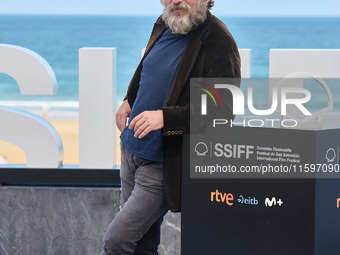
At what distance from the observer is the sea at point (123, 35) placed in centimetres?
2442

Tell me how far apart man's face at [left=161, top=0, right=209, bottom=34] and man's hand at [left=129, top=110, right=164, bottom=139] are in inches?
13.8

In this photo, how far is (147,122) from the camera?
77.8 inches

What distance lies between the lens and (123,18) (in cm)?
3538

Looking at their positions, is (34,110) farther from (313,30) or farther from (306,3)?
(306,3)

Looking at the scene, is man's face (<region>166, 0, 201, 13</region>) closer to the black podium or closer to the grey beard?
the grey beard

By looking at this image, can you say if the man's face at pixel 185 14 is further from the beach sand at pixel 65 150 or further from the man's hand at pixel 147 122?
the beach sand at pixel 65 150

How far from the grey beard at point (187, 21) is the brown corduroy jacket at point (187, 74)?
0.03 metres

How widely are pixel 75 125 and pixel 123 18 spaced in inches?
962

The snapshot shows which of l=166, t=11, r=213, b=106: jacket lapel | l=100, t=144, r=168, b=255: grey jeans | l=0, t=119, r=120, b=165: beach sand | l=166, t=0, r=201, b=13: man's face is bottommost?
l=0, t=119, r=120, b=165: beach sand

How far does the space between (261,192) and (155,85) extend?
A: 62 centimetres

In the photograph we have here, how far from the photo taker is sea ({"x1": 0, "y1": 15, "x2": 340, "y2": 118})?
24.4 m

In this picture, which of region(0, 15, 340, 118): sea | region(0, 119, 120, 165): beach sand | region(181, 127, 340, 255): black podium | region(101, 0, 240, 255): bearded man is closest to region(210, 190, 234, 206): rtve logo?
region(181, 127, 340, 255): black podium

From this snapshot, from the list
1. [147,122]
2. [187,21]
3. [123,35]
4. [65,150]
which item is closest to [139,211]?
[147,122]

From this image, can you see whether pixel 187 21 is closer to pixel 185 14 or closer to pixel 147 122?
pixel 185 14
